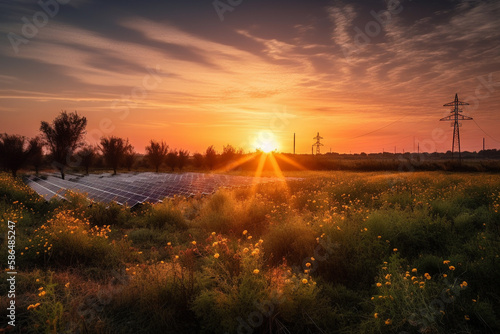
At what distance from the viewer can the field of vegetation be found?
3.69 metres

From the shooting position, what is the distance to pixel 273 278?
4.22 meters

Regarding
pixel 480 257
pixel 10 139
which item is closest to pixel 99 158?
pixel 10 139

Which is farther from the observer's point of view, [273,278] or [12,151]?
[12,151]

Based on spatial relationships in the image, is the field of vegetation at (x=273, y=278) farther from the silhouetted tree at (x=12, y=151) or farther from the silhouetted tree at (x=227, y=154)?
the silhouetted tree at (x=227, y=154)

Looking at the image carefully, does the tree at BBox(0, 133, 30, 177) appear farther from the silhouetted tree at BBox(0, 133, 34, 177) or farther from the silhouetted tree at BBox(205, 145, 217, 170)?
the silhouetted tree at BBox(205, 145, 217, 170)

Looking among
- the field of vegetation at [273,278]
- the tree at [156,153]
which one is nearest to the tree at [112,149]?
the tree at [156,153]

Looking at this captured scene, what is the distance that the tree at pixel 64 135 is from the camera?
25.1 m

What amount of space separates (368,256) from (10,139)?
32329 mm

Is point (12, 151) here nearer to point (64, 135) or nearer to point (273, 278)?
point (64, 135)

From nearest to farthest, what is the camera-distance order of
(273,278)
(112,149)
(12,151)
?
(273,278), (12,151), (112,149)

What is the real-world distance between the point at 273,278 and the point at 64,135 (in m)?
27.9

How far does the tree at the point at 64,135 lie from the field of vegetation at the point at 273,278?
743 inches

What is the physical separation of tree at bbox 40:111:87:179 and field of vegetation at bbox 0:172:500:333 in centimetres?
1888

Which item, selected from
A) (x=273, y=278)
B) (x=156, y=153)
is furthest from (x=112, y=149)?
(x=273, y=278)
